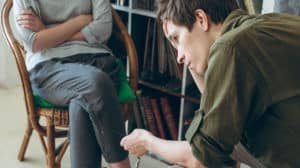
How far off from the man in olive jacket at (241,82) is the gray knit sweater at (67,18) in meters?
1.03

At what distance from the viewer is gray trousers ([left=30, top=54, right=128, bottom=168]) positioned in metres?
2.03

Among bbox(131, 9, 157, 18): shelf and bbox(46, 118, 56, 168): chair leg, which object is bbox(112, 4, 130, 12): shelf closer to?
bbox(131, 9, 157, 18): shelf

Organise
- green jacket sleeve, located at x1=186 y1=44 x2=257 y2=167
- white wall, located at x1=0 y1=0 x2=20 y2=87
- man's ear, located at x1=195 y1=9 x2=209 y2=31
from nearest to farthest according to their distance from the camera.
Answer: green jacket sleeve, located at x1=186 y1=44 x2=257 y2=167 < man's ear, located at x1=195 y1=9 x2=209 y2=31 < white wall, located at x1=0 y1=0 x2=20 y2=87

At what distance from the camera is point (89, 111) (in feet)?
6.64

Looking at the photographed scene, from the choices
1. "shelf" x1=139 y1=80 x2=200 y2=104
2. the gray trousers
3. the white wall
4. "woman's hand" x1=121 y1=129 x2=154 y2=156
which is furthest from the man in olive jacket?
the white wall

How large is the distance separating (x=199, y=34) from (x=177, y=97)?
4.45 ft

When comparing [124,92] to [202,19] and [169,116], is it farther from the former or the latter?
[202,19]

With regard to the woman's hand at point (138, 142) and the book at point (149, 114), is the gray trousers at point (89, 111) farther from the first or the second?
the woman's hand at point (138, 142)

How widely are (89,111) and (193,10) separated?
889 mm

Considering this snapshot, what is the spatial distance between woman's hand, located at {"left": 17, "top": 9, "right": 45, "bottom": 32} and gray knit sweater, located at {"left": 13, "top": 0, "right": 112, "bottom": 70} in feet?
0.06

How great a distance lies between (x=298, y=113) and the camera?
1.19 meters

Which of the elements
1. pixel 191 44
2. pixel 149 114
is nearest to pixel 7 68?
pixel 149 114

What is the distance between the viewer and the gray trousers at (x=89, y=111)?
80.0 inches

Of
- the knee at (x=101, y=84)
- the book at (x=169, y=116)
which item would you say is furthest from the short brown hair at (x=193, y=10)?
Answer: the book at (x=169, y=116)
